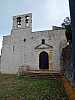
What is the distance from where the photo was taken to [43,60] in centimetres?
2227

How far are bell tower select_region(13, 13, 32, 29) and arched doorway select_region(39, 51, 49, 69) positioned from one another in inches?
135

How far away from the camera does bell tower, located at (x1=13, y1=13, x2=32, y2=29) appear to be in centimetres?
2316

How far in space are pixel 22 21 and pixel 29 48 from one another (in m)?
3.31

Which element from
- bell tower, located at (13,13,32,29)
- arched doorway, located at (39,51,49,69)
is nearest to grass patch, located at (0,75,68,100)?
arched doorway, located at (39,51,49,69)

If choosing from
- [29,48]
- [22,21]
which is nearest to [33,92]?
[29,48]

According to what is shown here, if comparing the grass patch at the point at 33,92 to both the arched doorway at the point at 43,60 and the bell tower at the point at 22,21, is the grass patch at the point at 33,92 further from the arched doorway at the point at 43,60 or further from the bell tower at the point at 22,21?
the bell tower at the point at 22,21

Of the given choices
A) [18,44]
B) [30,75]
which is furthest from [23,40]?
[30,75]

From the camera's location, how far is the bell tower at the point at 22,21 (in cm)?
2316

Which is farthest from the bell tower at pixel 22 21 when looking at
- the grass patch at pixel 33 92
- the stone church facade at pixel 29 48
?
the grass patch at pixel 33 92

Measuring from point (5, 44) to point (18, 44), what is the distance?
1.70 metres

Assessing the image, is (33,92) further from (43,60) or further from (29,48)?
(29,48)

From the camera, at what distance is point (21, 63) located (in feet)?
74.1

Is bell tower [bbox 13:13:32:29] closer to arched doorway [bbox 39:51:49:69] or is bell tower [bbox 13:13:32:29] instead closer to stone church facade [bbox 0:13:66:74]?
stone church facade [bbox 0:13:66:74]

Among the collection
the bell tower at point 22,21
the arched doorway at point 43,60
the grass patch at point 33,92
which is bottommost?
the grass patch at point 33,92
